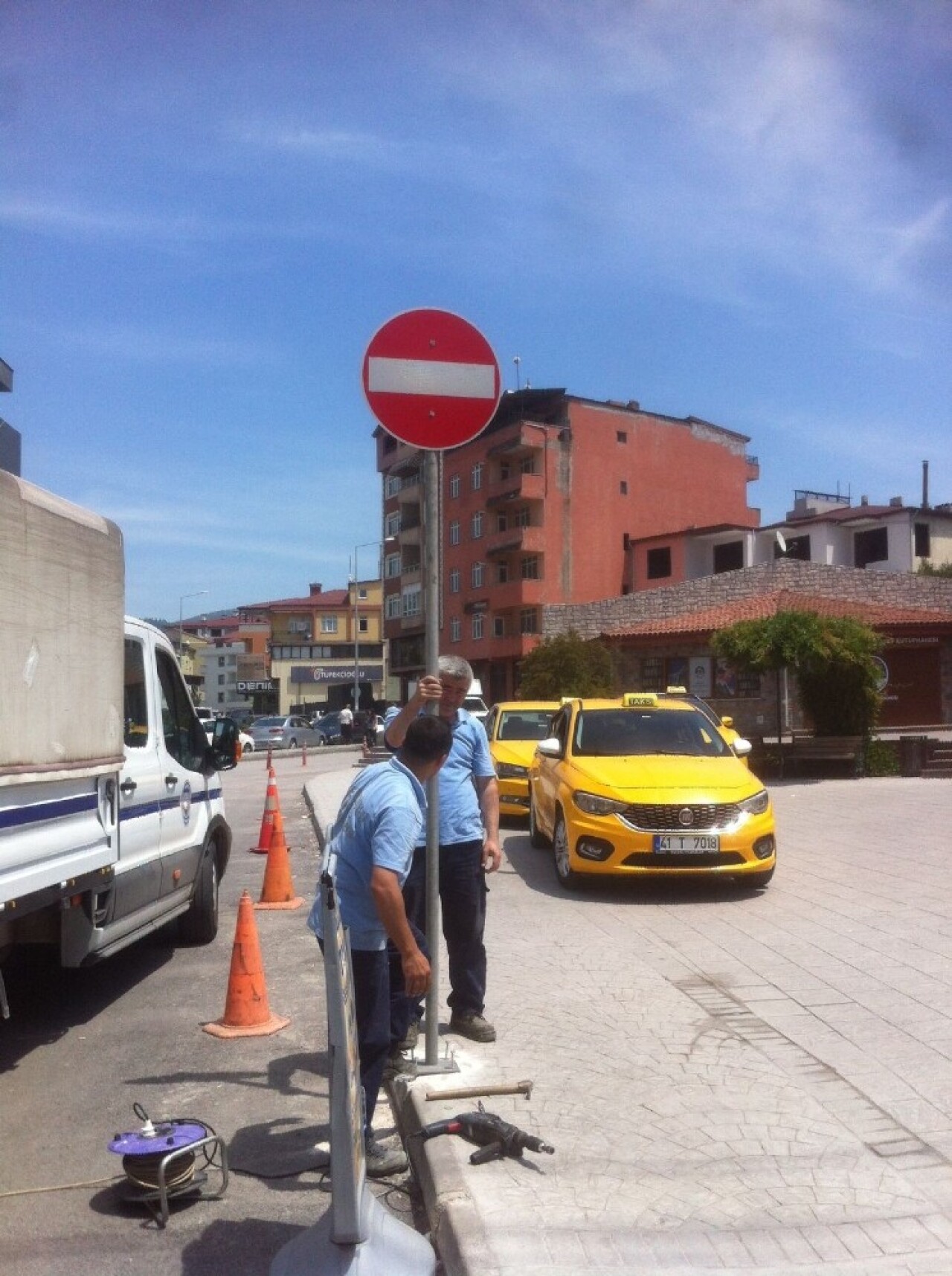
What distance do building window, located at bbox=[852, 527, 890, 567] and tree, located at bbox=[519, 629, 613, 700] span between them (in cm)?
2157

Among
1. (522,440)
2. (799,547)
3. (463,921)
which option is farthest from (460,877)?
(799,547)

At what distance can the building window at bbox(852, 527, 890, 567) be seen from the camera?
183ft

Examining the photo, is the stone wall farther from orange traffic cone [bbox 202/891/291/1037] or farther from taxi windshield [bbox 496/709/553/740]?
orange traffic cone [bbox 202/891/291/1037]

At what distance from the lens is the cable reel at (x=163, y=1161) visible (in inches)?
160

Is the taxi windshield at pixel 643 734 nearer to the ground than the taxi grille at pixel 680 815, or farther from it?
farther from it

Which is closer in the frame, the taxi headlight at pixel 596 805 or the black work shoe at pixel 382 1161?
the black work shoe at pixel 382 1161

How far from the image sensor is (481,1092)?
191 inches

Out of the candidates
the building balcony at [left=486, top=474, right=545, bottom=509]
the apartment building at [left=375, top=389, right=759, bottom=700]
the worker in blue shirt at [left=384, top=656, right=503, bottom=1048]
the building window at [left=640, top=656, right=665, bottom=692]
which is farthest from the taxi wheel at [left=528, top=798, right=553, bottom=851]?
the building balcony at [left=486, top=474, right=545, bottom=509]

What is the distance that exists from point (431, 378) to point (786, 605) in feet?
97.4

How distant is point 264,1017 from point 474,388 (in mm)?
3477

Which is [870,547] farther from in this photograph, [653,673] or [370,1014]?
[370,1014]

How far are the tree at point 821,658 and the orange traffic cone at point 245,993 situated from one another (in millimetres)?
17401

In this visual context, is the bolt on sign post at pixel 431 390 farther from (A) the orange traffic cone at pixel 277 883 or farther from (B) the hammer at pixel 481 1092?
(A) the orange traffic cone at pixel 277 883

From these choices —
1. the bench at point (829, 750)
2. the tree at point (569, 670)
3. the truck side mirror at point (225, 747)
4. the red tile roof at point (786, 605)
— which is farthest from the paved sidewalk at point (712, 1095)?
the tree at point (569, 670)
